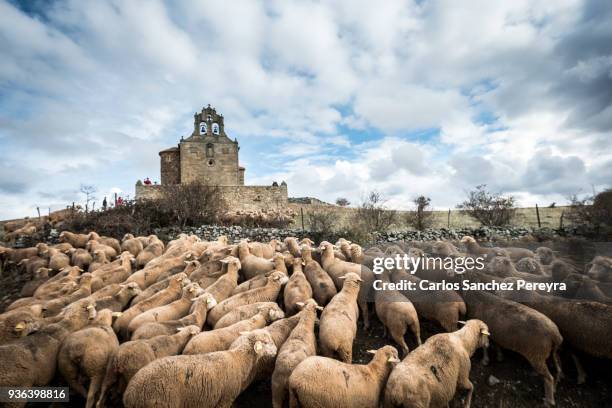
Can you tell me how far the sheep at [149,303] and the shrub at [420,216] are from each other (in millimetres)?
20581

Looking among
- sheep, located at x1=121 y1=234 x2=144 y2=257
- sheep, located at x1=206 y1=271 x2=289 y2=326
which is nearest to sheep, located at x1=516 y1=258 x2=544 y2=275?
sheep, located at x1=206 y1=271 x2=289 y2=326

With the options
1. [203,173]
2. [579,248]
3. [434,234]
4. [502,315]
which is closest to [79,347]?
[502,315]

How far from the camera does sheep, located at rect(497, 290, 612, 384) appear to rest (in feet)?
14.9

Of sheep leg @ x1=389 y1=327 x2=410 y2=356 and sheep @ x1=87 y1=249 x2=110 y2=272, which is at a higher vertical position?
sheep @ x1=87 y1=249 x2=110 y2=272

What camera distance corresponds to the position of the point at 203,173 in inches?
1479

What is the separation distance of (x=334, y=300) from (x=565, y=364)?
3.90 meters

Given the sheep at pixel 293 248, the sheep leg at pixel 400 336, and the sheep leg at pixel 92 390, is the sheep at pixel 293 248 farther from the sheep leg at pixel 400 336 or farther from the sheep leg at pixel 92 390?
the sheep leg at pixel 92 390

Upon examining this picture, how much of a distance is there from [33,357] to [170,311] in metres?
1.96

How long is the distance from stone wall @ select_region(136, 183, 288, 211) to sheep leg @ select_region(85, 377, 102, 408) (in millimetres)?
27066

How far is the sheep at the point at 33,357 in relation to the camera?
13.9 ft

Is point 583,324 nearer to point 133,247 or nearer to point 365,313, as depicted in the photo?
point 365,313

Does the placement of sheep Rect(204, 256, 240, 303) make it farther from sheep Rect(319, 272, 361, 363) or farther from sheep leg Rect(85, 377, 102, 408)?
sheep Rect(319, 272, 361, 363)

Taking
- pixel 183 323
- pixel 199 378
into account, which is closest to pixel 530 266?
pixel 199 378

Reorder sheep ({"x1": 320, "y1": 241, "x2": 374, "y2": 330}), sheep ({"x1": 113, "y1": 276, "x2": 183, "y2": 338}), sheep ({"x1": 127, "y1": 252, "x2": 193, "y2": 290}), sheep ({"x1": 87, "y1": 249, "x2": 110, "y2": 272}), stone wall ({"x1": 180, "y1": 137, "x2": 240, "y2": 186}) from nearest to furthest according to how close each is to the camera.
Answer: sheep ({"x1": 113, "y1": 276, "x2": 183, "y2": 338}) → sheep ({"x1": 320, "y1": 241, "x2": 374, "y2": 330}) → sheep ({"x1": 127, "y1": 252, "x2": 193, "y2": 290}) → sheep ({"x1": 87, "y1": 249, "x2": 110, "y2": 272}) → stone wall ({"x1": 180, "y1": 137, "x2": 240, "y2": 186})
